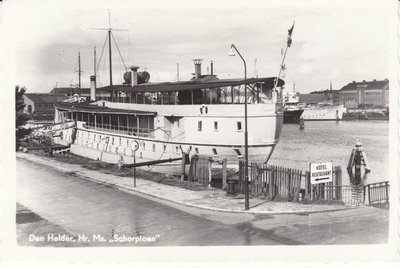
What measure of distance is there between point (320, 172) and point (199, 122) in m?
10.5

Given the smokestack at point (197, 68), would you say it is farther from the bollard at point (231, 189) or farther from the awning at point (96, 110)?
the bollard at point (231, 189)

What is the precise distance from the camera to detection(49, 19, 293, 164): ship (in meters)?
25.9

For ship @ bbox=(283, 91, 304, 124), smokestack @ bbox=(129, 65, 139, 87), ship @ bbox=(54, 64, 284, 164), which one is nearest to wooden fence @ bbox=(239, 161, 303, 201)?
ship @ bbox=(54, 64, 284, 164)

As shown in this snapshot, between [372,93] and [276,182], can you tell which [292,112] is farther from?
[276,182]

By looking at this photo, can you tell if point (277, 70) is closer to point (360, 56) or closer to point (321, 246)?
point (360, 56)

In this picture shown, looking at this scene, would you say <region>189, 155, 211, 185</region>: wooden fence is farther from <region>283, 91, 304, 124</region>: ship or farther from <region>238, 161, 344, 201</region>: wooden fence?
<region>283, 91, 304, 124</region>: ship

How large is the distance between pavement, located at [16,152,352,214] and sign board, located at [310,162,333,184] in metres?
1.24

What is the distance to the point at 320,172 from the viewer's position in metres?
18.4

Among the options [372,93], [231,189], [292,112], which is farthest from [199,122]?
[292,112]

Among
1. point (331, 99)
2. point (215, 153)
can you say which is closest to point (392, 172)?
point (215, 153)

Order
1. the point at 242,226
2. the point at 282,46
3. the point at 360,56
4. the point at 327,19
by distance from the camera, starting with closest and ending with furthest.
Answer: the point at 242,226 < the point at 327,19 < the point at 360,56 < the point at 282,46

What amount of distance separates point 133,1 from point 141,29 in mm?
2509

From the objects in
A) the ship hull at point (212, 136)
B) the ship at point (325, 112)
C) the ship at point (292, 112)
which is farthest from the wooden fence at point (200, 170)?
the ship at point (325, 112)
